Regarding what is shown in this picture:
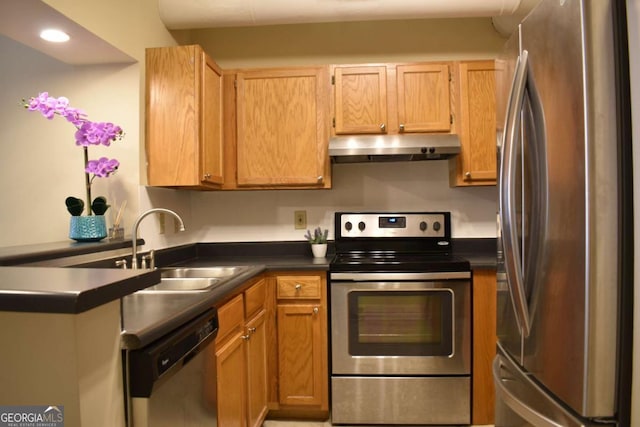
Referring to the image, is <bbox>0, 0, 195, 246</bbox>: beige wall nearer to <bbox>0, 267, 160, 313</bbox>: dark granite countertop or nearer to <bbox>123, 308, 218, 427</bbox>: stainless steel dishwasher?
<bbox>123, 308, 218, 427</bbox>: stainless steel dishwasher

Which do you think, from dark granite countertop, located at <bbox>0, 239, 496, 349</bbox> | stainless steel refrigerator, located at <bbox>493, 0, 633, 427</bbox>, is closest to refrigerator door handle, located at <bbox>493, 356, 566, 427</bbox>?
stainless steel refrigerator, located at <bbox>493, 0, 633, 427</bbox>

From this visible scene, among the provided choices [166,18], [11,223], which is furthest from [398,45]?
[11,223]

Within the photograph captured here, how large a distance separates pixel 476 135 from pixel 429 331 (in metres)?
1.18

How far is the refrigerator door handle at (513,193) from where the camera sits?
1.09 metres

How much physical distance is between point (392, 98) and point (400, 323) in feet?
4.34

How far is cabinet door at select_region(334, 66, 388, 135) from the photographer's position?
7.73 ft

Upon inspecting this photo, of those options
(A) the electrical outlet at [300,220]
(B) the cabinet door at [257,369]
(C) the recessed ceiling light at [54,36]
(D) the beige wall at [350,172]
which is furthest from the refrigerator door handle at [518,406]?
(C) the recessed ceiling light at [54,36]

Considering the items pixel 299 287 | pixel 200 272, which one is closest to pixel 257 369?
pixel 299 287

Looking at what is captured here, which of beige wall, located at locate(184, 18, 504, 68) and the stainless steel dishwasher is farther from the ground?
beige wall, located at locate(184, 18, 504, 68)

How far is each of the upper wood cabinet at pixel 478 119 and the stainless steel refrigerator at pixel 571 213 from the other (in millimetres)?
1190

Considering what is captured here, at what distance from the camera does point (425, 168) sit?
263cm

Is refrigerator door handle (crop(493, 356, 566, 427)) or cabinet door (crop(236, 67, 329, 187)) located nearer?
refrigerator door handle (crop(493, 356, 566, 427))

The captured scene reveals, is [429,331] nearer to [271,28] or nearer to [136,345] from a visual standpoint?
[136,345]

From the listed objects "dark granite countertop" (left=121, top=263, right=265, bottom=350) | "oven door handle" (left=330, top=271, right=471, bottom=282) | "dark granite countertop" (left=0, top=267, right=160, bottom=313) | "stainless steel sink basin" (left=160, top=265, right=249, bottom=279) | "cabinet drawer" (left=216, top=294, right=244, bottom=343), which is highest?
"dark granite countertop" (left=0, top=267, right=160, bottom=313)
